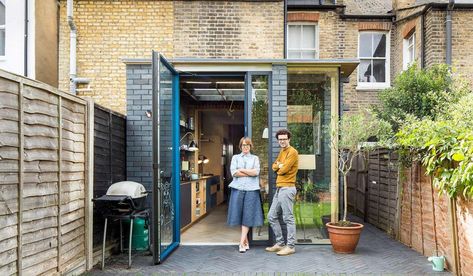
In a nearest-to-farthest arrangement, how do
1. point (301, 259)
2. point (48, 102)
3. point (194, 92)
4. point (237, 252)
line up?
point (48, 102), point (301, 259), point (237, 252), point (194, 92)

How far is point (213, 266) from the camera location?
5.81 meters

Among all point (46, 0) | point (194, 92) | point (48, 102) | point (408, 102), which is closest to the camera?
point (48, 102)

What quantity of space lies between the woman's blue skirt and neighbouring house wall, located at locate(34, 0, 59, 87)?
470 centimetres

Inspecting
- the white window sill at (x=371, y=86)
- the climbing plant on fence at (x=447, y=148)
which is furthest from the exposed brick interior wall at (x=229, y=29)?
the white window sill at (x=371, y=86)

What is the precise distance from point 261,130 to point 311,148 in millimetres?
905

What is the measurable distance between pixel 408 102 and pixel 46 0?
27.3ft

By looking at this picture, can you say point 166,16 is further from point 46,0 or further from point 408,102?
point 408,102

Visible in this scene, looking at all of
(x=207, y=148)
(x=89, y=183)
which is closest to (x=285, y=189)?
(x=89, y=183)

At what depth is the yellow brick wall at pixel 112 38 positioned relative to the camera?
871 centimetres

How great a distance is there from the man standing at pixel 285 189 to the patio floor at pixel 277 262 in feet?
0.84

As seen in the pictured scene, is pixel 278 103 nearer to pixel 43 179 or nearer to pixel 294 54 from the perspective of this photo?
pixel 43 179

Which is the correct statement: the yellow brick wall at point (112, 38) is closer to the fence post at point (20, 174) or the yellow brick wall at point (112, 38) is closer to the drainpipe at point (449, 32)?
the fence post at point (20, 174)

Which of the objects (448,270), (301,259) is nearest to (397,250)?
(448,270)

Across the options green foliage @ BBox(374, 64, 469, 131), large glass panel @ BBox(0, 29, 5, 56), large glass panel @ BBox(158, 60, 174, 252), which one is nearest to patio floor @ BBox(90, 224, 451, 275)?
large glass panel @ BBox(158, 60, 174, 252)
